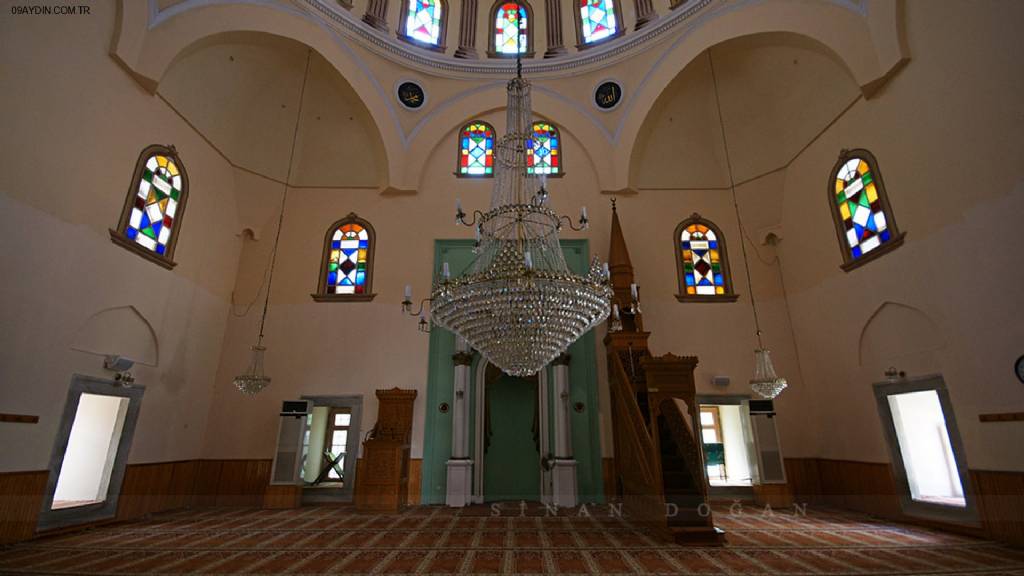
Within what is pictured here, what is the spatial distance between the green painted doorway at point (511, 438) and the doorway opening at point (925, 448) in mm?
4555

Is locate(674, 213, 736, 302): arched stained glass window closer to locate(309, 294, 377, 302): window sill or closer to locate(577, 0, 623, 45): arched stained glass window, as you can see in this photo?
locate(577, 0, 623, 45): arched stained glass window

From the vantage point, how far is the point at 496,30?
8641 mm

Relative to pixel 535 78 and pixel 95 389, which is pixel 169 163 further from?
pixel 535 78

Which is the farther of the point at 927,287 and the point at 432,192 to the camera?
the point at 432,192

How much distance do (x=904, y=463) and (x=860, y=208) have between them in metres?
3.17

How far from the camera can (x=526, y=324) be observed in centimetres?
341

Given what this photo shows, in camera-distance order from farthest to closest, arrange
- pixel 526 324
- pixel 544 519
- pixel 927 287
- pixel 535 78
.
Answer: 1. pixel 535 78
2. pixel 544 519
3. pixel 927 287
4. pixel 526 324

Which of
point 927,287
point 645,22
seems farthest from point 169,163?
point 927,287

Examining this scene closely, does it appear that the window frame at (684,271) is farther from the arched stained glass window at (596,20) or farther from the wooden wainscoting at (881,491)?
the arched stained glass window at (596,20)

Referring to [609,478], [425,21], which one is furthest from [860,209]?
[425,21]

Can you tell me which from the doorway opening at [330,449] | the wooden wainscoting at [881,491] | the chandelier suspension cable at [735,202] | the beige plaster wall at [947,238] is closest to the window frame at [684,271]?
the chandelier suspension cable at [735,202]

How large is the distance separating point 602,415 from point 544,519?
6.37ft

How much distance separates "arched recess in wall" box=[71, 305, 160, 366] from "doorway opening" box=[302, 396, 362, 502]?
6.88 ft

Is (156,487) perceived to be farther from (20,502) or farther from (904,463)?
(904,463)
